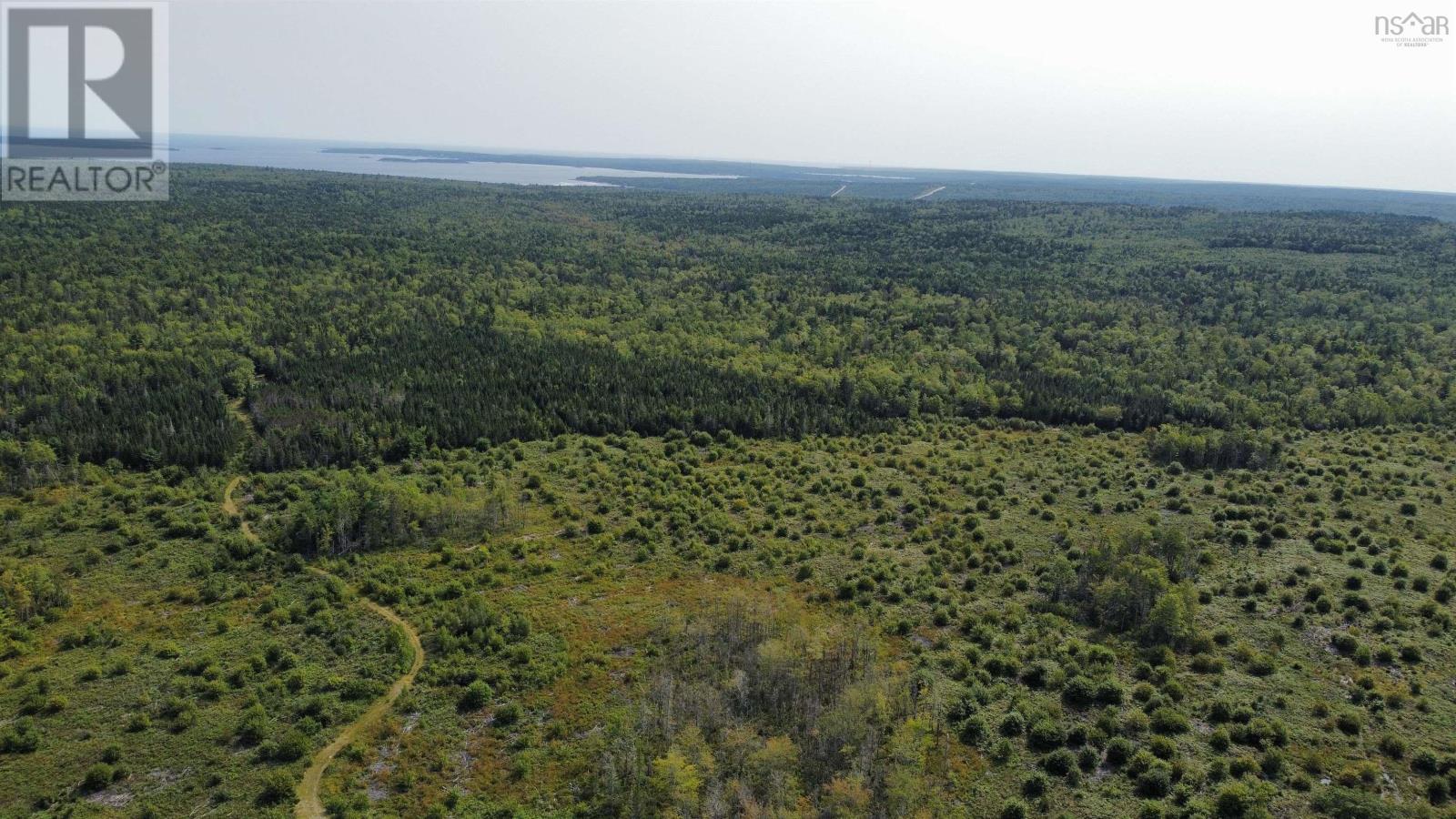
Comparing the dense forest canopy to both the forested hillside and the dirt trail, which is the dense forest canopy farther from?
the dirt trail

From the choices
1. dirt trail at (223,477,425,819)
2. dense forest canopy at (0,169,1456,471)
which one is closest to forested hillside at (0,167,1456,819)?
dirt trail at (223,477,425,819)

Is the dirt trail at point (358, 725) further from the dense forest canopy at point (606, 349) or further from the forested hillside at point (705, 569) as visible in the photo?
the dense forest canopy at point (606, 349)

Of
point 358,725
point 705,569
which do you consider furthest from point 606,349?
point 358,725

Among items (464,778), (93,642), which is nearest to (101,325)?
(93,642)

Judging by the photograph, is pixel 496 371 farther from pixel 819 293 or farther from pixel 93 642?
pixel 819 293

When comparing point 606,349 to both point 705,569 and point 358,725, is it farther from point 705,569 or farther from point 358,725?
point 358,725

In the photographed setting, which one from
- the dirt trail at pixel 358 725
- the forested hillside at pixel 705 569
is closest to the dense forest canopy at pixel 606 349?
the forested hillside at pixel 705 569
